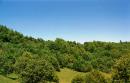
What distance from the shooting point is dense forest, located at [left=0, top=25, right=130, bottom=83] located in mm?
100900

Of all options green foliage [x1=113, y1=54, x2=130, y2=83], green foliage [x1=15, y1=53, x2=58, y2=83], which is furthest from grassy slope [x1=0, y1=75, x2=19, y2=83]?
green foliage [x1=113, y1=54, x2=130, y2=83]

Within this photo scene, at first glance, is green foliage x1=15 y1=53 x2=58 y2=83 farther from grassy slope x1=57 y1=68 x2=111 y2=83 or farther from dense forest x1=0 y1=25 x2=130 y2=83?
grassy slope x1=57 y1=68 x2=111 y2=83

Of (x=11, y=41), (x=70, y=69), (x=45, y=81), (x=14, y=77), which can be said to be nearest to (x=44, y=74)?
(x=45, y=81)

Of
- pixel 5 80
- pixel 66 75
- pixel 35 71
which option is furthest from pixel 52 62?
pixel 35 71

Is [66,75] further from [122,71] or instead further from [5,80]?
[122,71]

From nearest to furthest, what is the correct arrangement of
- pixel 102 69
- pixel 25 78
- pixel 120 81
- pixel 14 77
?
pixel 120 81 < pixel 25 78 < pixel 14 77 < pixel 102 69

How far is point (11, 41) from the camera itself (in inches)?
7584

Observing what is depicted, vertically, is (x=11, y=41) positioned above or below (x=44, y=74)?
above

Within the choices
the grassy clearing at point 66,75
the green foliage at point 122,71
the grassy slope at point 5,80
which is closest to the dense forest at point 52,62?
the green foliage at point 122,71

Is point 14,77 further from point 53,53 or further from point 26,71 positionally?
point 53,53

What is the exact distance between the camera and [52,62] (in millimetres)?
157375

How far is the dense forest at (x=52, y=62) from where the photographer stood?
101 metres

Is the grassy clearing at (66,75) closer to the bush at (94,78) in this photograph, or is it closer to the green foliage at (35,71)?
the green foliage at (35,71)

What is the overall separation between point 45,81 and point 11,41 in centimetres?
8281
